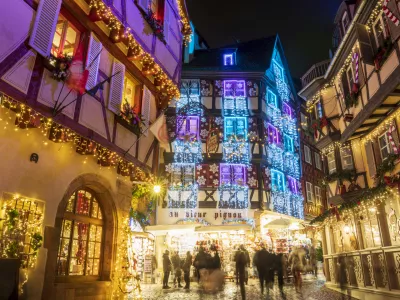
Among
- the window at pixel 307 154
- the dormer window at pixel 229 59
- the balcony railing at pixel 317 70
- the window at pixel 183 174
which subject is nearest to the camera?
the balcony railing at pixel 317 70

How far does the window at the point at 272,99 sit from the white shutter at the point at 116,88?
16248 millimetres

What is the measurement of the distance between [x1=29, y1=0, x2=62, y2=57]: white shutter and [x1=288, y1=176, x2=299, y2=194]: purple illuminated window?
20.6 metres

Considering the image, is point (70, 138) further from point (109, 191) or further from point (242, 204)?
point (242, 204)

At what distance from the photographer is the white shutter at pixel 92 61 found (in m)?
8.08

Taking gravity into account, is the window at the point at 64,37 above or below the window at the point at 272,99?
below

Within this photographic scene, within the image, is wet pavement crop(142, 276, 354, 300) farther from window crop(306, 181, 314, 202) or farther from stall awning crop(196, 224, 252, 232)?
window crop(306, 181, 314, 202)

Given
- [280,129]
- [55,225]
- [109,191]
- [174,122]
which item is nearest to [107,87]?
[109,191]

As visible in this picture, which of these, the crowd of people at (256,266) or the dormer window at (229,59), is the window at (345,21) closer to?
the dormer window at (229,59)

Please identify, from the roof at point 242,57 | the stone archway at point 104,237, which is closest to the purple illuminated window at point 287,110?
the roof at point 242,57

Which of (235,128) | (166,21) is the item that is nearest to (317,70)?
(235,128)

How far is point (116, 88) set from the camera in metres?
9.16

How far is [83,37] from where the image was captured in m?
8.20

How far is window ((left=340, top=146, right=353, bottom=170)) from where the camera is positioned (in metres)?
15.0

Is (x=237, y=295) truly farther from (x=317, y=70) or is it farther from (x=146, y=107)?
(x=317, y=70)
